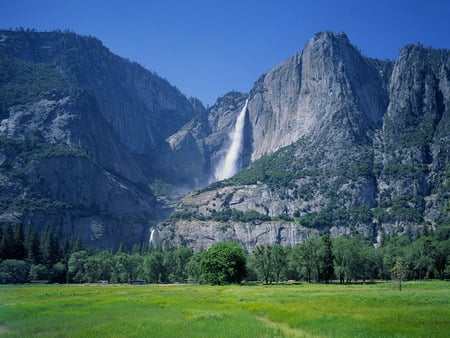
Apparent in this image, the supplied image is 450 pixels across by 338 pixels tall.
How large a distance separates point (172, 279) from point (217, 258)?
41126 mm

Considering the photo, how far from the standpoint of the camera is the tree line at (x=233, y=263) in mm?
115188

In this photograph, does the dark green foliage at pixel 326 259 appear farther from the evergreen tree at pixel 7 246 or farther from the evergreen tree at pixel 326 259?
the evergreen tree at pixel 7 246

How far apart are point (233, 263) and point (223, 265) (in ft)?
8.47

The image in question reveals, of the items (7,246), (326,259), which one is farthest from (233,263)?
(7,246)

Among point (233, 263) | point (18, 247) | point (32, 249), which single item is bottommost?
point (233, 263)

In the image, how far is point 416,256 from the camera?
129750 mm

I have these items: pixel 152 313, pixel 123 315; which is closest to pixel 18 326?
pixel 123 315

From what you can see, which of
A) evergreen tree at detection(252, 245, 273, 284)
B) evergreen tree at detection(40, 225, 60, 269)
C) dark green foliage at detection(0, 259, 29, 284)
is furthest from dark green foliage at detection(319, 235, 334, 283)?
dark green foliage at detection(0, 259, 29, 284)

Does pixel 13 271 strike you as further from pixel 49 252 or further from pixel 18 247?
pixel 49 252

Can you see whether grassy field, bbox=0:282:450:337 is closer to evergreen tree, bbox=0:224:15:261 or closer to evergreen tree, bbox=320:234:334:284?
evergreen tree, bbox=320:234:334:284

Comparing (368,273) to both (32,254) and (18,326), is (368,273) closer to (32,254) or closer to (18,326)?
(32,254)

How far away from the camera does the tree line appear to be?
11519cm

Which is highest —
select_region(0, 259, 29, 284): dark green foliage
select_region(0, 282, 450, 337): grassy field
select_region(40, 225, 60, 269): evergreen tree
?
select_region(40, 225, 60, 269): evergreen tree

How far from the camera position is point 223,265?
111688 mm
